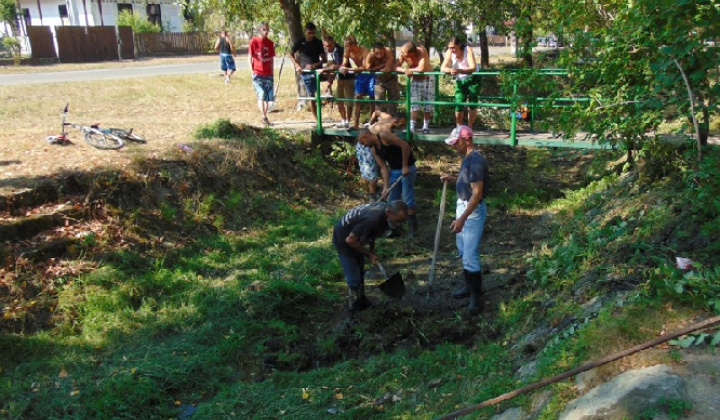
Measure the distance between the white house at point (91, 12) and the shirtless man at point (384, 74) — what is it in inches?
1125

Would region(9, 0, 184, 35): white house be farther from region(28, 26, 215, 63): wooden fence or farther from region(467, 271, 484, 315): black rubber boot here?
region(467, 271, 484, 315): black rubber boot

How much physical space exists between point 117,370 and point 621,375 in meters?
4.18

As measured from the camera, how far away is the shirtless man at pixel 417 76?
1040 cm

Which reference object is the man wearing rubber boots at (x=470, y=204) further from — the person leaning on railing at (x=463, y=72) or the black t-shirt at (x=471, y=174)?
the person leaning on railing at (x=463, y=72)

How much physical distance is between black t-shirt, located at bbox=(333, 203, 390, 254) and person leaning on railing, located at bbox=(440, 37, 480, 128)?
14.3 ft

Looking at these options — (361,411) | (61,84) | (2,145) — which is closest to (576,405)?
(361,411)

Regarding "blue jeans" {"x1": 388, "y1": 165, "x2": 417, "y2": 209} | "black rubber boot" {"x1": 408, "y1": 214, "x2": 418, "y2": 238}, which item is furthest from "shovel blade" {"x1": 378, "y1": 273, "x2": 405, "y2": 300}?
"black rubber boot" {"x1": 408, "y1": 214, "x2": 418, "y2": 238}

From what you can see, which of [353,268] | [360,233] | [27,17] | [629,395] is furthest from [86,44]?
[629,395]

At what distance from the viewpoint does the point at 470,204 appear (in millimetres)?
5984

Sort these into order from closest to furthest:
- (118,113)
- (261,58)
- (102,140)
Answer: (102,140) → (261,58) → (118,113)

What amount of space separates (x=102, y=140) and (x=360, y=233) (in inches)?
198

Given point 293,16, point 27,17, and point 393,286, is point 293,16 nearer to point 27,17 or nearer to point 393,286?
point 393,286

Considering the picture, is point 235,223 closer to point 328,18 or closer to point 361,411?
point 361,411

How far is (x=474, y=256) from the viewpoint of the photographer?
632 centimetres
